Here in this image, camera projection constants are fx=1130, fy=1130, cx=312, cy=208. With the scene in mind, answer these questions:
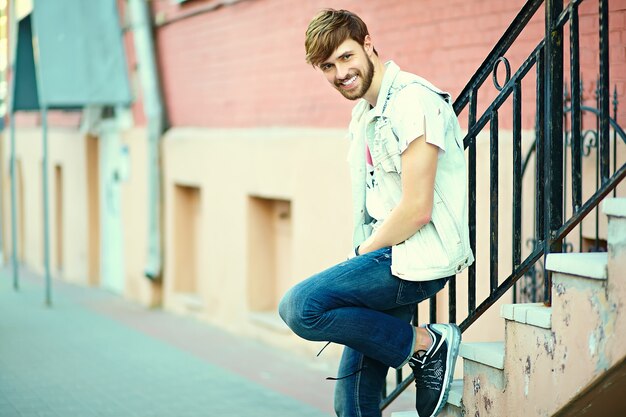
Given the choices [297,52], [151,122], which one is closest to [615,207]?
[297,52]

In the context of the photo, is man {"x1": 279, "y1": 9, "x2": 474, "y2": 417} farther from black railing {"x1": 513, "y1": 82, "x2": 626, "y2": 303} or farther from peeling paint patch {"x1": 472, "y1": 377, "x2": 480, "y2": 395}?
black railing {"x1": 513, "y1": 82, "x2": 626, "y2": 303}

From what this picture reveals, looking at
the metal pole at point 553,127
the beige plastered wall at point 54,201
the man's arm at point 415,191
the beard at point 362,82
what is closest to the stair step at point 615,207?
the metal pole at point 553,127

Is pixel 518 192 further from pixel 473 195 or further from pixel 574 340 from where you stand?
pixel 574 340

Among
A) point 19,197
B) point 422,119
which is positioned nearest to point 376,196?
point 422,119

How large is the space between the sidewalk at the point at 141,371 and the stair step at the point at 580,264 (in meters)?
2.79

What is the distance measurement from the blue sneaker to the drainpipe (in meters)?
7.79

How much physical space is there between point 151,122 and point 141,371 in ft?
14.2

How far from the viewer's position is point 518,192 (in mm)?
4336

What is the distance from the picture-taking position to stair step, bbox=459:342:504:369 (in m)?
4.15

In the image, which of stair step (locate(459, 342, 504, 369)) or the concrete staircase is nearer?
the concrete staircase

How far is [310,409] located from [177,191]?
533cm

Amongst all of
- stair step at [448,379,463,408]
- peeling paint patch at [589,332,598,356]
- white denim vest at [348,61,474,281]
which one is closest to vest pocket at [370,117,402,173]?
white denim vest at [348,61,474,281]

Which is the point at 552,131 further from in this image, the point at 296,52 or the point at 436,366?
the point at 296,52

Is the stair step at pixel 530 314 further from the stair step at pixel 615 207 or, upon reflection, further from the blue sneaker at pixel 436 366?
the stair step at pixel 615 207
